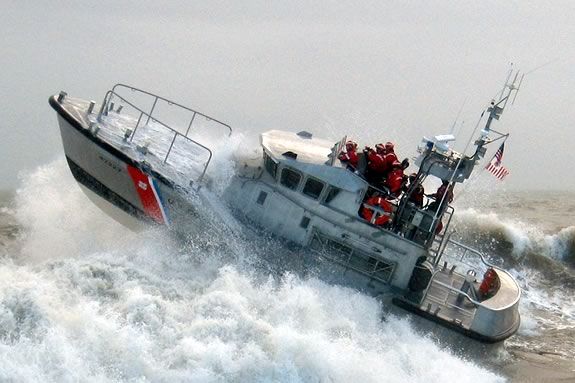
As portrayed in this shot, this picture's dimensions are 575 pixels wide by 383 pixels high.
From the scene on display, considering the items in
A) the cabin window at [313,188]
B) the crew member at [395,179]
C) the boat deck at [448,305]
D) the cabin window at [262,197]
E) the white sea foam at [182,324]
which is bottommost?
the white sea foam at [182,324]

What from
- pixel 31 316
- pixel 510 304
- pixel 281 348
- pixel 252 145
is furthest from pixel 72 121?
pixel 510 304

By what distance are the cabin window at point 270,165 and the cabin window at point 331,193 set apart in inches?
39.5

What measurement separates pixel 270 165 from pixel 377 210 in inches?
81.0

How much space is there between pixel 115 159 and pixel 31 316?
3.61 metres

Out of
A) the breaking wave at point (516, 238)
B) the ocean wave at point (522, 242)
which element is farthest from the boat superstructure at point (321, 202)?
the breaking wave at point (516, 238)

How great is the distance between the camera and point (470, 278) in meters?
13.9

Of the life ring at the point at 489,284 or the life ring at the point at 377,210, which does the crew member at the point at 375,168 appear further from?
the life ring at the point at 489,284

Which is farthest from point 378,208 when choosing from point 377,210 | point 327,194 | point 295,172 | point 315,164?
point 295,172

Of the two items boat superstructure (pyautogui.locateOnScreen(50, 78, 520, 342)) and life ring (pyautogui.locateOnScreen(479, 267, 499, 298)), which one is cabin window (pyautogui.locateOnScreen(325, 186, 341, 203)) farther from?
life ring (pyautogui.locateOnScreen(479, 267, 499, 298))

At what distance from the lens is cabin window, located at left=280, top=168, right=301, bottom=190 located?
1208 centimetres

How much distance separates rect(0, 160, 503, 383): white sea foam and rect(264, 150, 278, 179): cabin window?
1483 millimetres

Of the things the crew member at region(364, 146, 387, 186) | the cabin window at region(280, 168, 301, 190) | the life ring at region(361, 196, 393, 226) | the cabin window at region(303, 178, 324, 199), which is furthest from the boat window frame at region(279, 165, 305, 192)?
the crew member at region(364, 146, 387, 186)

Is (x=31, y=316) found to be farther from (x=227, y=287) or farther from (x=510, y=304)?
(x=510, y=304)

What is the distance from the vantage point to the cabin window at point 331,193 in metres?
12.0
